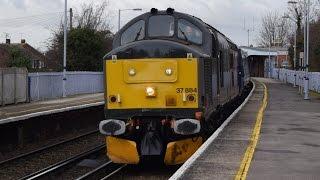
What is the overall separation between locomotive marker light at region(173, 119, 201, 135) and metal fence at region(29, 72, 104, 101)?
73.6 ft

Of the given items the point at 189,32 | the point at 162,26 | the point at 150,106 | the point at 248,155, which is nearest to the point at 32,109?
the point at 162,26

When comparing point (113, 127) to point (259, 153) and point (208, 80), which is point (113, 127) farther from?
point (259, 153)

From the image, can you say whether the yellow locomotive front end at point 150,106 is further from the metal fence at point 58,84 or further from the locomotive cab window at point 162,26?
the metal fence at point 58,84

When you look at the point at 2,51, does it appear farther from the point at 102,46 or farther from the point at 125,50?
the point at 125,50

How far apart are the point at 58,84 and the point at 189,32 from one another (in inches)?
1035

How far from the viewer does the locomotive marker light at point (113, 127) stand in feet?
39.0

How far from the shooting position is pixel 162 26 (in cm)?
1321

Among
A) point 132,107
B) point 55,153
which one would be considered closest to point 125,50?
point 132,107

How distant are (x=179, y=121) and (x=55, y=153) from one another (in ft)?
21.7

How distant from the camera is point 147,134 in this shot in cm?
1212

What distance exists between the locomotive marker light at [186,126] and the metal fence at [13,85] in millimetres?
18706

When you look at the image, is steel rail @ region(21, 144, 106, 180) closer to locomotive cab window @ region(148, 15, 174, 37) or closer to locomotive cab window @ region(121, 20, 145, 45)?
locomotive cab window @ region(121, 20, 145, 45)

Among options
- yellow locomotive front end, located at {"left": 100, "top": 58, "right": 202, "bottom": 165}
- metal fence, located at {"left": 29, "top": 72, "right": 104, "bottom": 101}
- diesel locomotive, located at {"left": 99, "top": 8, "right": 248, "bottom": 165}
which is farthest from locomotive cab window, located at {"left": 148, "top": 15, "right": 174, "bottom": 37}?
metal fence, located at {"left": 29, "top": 72, "right": 104, "bottom": 101}

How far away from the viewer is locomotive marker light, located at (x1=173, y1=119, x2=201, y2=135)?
11807 millimetres
